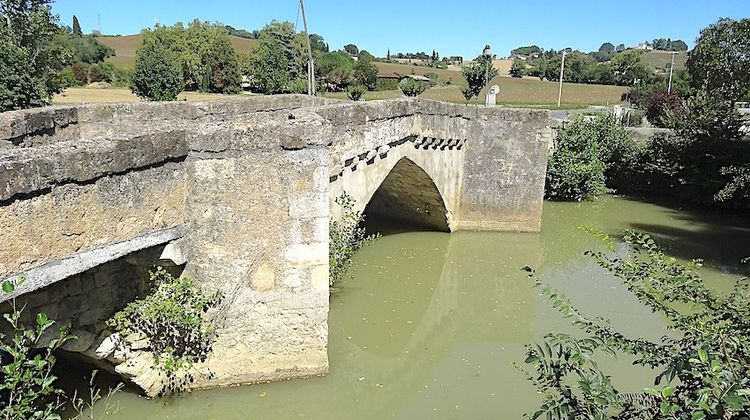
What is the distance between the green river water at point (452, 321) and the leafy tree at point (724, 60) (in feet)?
14.9

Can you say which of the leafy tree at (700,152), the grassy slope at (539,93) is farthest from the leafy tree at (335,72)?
the leafy tree at (700,152)

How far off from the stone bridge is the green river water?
334 millimetres

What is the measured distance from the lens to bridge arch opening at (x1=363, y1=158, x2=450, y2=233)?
11.0m

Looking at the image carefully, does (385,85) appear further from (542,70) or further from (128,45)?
(128,45)

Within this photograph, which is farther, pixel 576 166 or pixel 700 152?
pixel 700 152

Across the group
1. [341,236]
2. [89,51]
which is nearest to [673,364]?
[341,236]

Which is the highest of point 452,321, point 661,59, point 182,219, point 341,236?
point 661,59

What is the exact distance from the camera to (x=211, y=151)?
16.3 ft

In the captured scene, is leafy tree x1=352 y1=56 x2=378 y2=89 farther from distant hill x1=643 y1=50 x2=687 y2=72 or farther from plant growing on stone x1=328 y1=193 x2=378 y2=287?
distant hill x1=643 y1=50 x2=687 y2=72

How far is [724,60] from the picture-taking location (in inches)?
719

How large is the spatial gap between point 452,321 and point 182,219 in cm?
431

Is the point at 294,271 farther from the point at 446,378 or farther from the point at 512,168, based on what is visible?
the point at 512,168

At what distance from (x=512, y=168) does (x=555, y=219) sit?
2.57m

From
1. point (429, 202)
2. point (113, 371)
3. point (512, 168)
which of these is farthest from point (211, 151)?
point (512, 168)
